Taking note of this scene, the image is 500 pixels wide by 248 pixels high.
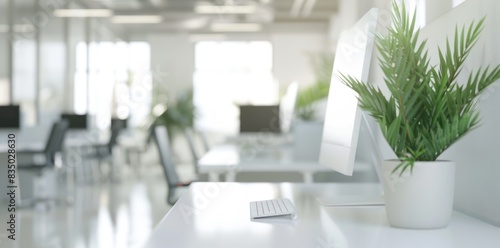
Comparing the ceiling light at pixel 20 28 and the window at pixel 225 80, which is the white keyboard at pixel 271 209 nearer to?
the ceiling light at pixel 20 28

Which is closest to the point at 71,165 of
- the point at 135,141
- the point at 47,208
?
the point at 47,208

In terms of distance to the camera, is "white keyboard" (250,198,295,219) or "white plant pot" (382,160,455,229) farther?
"white keyboard" (250,198,295,219)

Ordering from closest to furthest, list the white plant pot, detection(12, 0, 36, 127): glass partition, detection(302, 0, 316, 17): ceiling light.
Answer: the white plant pot → detection(12, 0, 36, 127): glass partition → detection(302, 0, 316, 17): ceiling light

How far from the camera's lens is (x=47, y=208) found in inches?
284

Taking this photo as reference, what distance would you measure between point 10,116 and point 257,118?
341 cm

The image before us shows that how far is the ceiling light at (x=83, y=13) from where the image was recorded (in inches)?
462

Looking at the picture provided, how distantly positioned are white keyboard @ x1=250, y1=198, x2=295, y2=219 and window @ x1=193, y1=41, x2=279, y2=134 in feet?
45.7

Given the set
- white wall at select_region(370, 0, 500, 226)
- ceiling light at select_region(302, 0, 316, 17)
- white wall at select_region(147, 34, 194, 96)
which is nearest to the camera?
white wall at select_region(370, 0, 500, 226)

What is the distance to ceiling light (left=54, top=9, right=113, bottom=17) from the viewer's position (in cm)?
1173

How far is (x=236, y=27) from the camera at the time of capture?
15.5m

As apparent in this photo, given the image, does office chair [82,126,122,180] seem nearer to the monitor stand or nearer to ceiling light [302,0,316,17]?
ceiling light [302,0,316,17]

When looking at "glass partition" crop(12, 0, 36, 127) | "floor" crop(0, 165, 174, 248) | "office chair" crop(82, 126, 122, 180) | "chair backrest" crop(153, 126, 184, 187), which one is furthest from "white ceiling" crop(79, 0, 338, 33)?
"chair backrest" crop(153, 126, 184, 187)

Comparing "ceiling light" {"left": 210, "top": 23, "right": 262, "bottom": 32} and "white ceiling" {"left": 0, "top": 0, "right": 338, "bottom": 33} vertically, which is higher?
"white ceiling" {"left": 0, "top": 0, "right": 338, "bottom": 33}

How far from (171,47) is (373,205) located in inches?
562
